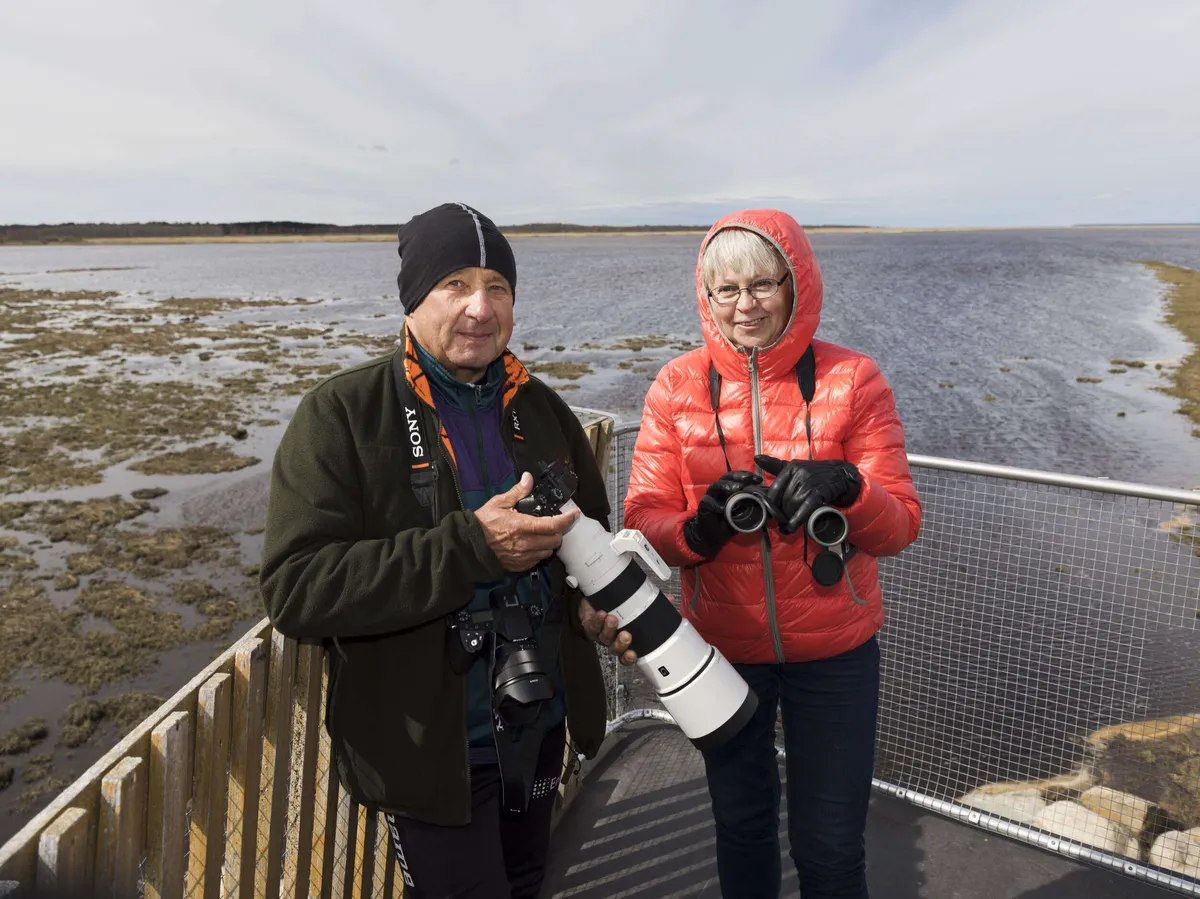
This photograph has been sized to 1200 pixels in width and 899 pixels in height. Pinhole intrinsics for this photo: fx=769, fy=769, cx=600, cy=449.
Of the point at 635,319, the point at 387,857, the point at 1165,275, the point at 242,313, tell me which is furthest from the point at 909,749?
the point at 1165,275

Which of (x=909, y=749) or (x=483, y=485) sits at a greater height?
(x=483, y=485)

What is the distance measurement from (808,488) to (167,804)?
1684 mm

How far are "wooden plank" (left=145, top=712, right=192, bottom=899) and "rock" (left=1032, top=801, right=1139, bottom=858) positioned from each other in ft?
12.2

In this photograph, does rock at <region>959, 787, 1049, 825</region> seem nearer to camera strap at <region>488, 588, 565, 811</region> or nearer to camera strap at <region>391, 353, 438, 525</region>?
camera strap at <region>488, 588, 565, 811</region>

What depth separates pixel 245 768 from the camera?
6.54 ft

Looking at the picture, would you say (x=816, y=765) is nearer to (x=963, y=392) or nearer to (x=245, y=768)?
(x=245, y=768)

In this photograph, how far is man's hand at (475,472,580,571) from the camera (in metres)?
1.84

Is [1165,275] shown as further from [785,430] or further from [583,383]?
[785,430]

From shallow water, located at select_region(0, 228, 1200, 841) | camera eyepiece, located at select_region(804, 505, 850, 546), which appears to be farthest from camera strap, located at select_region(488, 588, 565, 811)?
shallow water, located at select_region(0, 228, 1200, 841)

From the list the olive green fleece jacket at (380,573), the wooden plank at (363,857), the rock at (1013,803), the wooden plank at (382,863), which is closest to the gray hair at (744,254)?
the olive green fleece jacket at (380,573)

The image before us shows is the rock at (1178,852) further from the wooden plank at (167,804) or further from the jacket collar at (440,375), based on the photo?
the wooden plank at (167,804)

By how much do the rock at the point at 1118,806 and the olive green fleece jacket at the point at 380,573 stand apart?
362cm

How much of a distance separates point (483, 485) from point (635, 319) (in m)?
34.3

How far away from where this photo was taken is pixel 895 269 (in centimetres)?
6538
